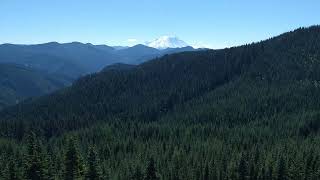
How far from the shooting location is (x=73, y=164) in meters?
85.6

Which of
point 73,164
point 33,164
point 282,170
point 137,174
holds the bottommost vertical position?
point 137,174

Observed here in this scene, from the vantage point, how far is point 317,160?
464ft

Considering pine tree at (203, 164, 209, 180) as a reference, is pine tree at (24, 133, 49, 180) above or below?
above

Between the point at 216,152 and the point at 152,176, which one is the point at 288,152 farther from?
the point at 152,176

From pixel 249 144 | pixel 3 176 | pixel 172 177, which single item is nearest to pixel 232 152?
pixel 249 144

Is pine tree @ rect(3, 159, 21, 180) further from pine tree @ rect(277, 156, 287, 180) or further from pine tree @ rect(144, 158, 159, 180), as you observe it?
pine tree @ rect(277, 156, 287, 180)

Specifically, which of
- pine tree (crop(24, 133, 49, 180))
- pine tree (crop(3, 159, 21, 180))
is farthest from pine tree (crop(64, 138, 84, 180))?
pine tree (crop(3, 159, 21, 180))

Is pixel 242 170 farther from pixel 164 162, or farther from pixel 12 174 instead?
pixel 12 174

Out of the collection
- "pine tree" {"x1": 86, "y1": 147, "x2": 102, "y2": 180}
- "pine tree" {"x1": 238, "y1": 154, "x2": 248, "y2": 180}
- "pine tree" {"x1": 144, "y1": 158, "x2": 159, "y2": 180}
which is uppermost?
"pine tree" {"x1": 86, "y1": 147, "x2": 102, "y2": 180}

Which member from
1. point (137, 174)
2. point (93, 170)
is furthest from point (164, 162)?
point (93, 170)

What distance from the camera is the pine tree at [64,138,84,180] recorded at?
3327 inches

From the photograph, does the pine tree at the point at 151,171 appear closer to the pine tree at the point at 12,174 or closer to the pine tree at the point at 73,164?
the pine tree at the point at 73,164

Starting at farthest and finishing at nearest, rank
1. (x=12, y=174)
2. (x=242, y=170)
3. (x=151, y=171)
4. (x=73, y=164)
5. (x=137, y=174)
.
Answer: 1. (x=137, y=174)
2. (x=242, y=170)
3. (x=151, y=171)
4. (x=73, y=164)
5. (x=12, y=174)

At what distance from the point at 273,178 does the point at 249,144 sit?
6654cm
